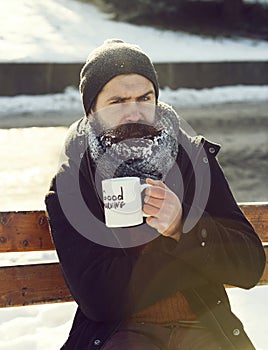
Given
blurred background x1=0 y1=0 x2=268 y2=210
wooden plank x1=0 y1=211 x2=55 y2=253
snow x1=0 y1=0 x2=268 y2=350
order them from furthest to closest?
blurred background x1=0 y1=0 x2=268 y2=210, snow x1=0 y1=0 x2=268 y2=350, wooden plank x1=0 y1=211 x2=55 y2=253

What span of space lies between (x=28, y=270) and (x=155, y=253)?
29.4 inches

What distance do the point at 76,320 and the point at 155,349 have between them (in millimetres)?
360

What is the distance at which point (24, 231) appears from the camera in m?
2.78

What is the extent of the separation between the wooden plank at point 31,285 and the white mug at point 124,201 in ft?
3.15

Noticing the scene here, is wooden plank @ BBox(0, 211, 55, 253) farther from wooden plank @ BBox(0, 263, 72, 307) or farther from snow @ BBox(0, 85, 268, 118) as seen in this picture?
snow @ BBox(0, 85, 268, 118)

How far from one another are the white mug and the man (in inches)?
9.5

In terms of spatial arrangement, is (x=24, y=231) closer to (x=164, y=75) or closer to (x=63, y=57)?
(x=63, y=57)

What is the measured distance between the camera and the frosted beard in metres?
2.26

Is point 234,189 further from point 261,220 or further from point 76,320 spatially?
point 76,320

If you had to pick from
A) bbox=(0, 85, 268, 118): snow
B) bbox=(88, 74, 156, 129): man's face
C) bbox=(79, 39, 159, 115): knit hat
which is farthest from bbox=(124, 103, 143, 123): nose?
bbox=(0, 85, 268, 118): snow

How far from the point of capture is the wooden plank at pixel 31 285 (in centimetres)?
284

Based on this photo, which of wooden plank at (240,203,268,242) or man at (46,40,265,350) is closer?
man at (46,40,265,350)

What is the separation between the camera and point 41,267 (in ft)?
9.45

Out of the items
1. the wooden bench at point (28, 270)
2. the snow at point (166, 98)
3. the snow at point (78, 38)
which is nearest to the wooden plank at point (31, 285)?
the wooden bench at point (28, 270)
